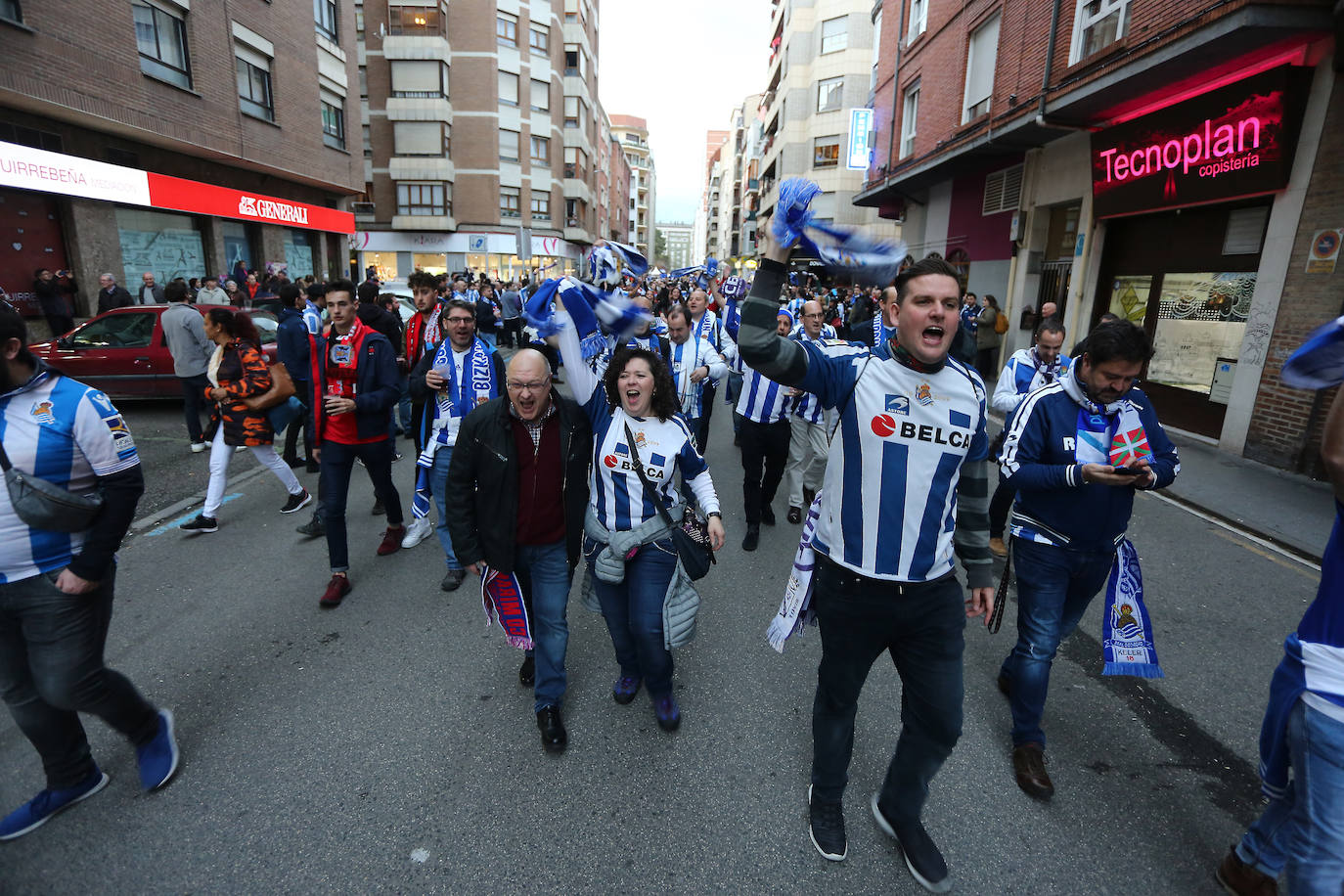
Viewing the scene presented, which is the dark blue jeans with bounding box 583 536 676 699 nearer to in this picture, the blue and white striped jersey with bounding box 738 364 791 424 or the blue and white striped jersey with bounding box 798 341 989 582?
the blue and white striped jersey with bounding box 798 341 989 582

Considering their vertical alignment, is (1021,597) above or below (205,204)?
below

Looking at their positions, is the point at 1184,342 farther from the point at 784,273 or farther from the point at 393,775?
the point at 393,775

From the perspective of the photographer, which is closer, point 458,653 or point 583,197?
point 458,653

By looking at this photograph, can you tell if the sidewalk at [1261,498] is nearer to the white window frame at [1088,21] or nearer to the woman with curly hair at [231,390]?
the white window frame at [1088,21]

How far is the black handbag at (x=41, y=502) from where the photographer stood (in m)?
2.32

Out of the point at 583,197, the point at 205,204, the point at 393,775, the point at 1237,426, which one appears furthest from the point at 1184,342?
the point at 583,197

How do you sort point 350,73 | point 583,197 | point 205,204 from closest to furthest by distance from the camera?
1. point 205,204
2. point 350,73
3. point 583,197

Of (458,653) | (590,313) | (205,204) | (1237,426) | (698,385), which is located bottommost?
(458,653)

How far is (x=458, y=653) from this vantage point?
4.02 meters

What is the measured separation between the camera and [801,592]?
2607mm

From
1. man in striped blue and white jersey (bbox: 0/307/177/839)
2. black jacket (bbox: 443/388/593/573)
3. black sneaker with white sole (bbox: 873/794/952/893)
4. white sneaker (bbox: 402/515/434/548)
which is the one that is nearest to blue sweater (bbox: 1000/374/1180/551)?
black sneaker with white sole (bbox: 873/794/952/893)

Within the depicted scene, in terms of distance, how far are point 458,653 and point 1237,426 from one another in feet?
33.5

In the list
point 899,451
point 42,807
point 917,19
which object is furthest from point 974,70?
point 42,807

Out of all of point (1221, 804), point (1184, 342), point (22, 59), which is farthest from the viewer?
point (22, 59)
